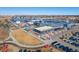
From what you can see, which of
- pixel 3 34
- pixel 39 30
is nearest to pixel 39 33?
pixel 39 30

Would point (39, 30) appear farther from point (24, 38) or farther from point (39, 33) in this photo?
point (24, 38)

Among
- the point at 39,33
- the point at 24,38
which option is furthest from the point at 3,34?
the point at 39,33

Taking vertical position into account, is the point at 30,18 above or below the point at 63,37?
above

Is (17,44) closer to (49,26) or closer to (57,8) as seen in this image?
(49,26)
